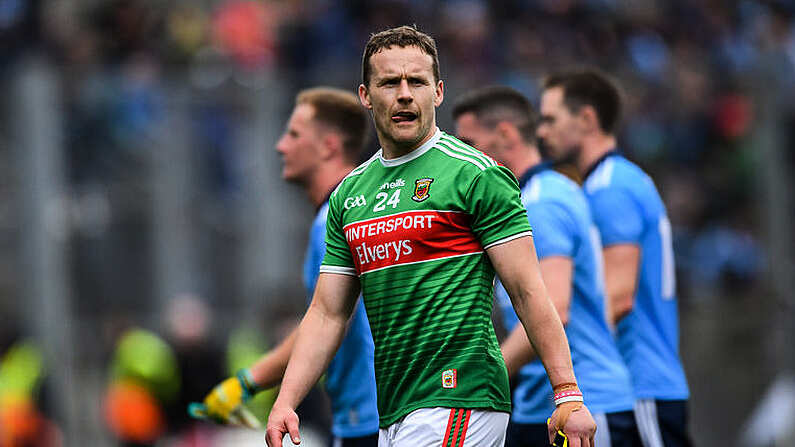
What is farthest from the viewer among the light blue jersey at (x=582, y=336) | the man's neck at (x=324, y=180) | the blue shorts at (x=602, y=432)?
the man's neck at (x=324, y=180)

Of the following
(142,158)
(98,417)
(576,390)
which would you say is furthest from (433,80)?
(98,417)

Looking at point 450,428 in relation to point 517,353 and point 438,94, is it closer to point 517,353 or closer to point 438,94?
point 517,353

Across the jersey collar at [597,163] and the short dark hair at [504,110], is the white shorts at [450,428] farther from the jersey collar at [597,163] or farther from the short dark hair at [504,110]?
the jersey collar at [597,163]

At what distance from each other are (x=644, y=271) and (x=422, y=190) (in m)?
2.65

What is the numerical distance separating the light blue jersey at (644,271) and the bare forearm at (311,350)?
227cm

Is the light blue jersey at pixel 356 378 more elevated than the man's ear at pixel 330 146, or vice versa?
the man's ear at pixel 330 146

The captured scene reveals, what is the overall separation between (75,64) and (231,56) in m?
1.87

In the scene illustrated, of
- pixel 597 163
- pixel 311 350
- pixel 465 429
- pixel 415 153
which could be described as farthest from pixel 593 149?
pixel 465 429

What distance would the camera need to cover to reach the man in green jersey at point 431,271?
178 inches

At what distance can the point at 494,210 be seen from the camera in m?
4.53

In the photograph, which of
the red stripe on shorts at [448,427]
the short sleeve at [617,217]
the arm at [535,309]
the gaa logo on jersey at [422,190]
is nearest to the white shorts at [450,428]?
the red stripe on shorts at [448,427]

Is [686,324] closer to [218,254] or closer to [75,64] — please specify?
[218,254]

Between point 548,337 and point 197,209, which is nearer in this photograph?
point 548,337

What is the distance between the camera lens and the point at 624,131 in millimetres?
13523
